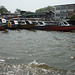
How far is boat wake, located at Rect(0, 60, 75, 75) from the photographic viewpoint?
5930 mm

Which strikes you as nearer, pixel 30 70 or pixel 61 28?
pixel 30 70

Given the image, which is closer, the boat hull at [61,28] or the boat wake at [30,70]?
the boat wake at [30,70]

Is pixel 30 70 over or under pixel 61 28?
under

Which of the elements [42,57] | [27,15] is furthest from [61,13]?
[42,57]

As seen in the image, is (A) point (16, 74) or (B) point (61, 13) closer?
(A) point (16, 74)

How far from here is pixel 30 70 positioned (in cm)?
621

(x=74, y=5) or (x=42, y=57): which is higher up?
(x=74, y=5)

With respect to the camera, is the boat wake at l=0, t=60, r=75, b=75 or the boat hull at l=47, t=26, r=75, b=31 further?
the boat hull at l=47, t=26, r=75, b=31

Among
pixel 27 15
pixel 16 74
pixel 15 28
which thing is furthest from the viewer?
pixel 27 15

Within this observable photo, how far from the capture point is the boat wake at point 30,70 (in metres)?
5.93

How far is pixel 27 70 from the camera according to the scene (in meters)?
6.20

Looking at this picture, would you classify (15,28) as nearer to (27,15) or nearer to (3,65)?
(3,65)

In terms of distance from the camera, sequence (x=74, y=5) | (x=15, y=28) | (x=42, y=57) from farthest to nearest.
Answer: (x=74, y=5) < (x=15, y=28) < (x=42, y=57)

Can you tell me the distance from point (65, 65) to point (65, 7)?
47218mm
